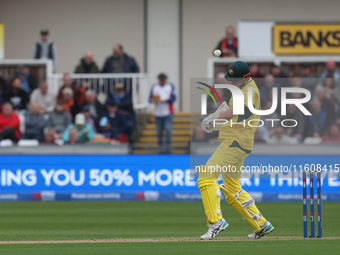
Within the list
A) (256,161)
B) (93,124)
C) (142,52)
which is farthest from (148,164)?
(142,52)

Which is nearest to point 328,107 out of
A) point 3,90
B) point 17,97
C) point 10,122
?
point 10,122

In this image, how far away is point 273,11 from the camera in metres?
28.1

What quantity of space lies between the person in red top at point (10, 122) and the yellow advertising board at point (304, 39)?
7832 mm

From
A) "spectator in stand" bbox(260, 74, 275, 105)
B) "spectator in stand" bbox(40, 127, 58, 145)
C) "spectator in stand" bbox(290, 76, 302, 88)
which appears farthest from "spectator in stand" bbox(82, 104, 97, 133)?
"spectator in stand" bbox(290, 76, 302, 88)

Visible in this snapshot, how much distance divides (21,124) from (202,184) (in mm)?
12208

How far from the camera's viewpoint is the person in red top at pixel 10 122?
71.9ft

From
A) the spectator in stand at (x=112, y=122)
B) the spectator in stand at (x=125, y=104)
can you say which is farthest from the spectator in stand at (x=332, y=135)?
the spectator in stand at (x=112, y=122)

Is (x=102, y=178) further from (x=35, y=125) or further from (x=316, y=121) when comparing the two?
(x=316, y=121)

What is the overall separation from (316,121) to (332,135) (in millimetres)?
486

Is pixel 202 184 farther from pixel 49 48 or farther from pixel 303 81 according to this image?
pixel 49 48

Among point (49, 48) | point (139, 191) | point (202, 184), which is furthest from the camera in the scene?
point (49, 48)

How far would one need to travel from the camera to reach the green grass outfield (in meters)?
10.9

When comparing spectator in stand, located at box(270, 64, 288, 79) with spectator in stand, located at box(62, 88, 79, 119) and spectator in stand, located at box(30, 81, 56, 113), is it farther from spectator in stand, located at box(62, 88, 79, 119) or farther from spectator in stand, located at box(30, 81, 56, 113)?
spectator in stand, located at box(30, 81, 56, 113)

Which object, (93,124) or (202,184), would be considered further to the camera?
(93,124)
